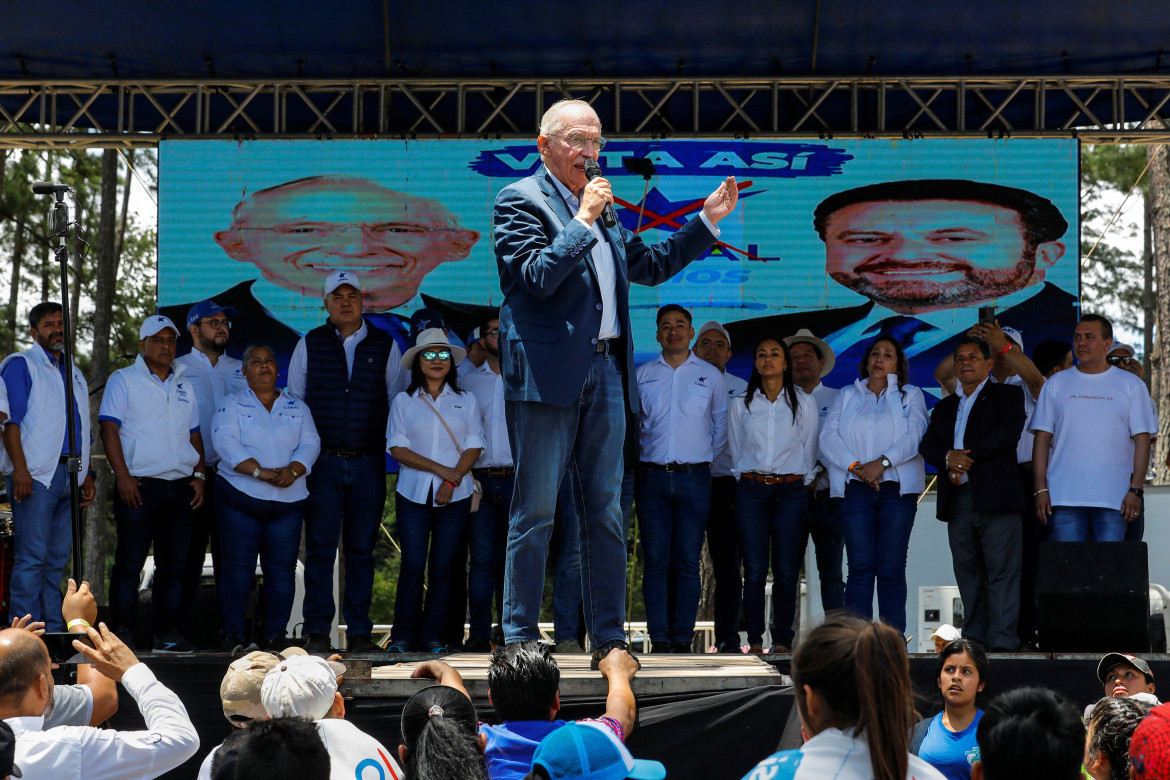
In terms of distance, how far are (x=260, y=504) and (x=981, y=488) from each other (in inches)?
143

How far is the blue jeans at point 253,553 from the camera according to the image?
20.7 ft

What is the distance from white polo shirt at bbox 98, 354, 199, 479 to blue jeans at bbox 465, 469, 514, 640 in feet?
5.01

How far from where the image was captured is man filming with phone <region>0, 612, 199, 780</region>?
286cm

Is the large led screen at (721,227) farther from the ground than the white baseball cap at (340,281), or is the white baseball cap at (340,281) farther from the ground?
the large led screen at (721,227)

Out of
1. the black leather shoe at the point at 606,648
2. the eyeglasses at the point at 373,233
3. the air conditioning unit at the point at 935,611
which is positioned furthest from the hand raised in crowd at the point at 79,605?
the air conditioning unit at the point at 935,611

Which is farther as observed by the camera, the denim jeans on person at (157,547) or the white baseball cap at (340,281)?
the white baseball cap at (340,281)

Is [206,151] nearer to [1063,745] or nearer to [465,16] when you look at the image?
[465,16]

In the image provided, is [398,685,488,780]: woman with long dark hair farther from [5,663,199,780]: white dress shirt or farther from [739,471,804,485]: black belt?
[739,471,804,485]: black belt

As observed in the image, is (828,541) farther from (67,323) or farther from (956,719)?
(67,323)

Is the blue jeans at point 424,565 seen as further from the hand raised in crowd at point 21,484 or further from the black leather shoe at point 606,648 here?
the black leather shoe at point 606,648

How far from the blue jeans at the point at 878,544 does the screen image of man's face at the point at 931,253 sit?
2142mm

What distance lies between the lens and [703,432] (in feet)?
22.2

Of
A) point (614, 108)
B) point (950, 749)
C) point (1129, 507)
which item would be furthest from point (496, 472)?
point (1129, 507)

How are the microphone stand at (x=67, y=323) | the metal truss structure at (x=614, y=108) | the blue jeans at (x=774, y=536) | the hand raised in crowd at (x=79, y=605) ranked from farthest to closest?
the metal truss structure at (x=614, y=108), the blue jeans at (x=774, y=536), the microphone stand at (x=67, y=323), the hand raised in crowd at (x=79, y=605)
